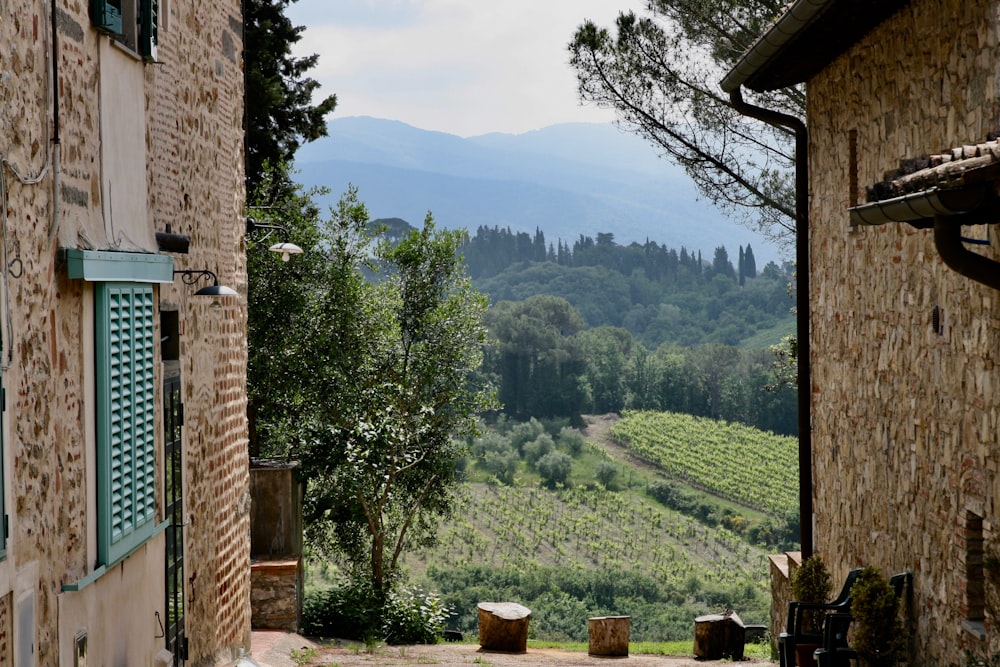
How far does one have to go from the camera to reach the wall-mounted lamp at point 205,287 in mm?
6723

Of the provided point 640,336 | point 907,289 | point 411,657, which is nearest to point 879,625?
point 907,289

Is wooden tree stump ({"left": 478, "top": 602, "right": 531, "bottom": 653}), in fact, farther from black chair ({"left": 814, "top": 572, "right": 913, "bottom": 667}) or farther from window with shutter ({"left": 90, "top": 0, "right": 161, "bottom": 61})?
window with shutter ({"left": 90, "top": 0, "right": 161, "bottom": 61})

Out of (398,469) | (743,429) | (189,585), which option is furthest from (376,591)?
(743,429)

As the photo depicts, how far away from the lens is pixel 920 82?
5797mm

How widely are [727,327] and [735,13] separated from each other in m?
93.9

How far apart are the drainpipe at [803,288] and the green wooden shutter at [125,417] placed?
199 inches

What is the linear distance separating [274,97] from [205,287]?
902cm

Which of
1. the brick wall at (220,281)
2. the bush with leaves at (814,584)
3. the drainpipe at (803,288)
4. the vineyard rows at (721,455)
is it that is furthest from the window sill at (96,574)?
the vineyard rows at (721,455)

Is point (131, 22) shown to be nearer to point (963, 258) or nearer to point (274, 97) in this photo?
point (963, 258)

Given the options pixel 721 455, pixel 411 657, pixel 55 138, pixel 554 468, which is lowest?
pixel 554 468

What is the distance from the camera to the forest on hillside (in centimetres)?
7606

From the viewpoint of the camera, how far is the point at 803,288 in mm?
8781

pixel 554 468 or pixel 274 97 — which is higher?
pixel 274 97

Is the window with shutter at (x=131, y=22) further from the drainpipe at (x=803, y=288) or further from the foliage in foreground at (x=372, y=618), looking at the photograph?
the foliage in foreground at (x=372, y=618)
